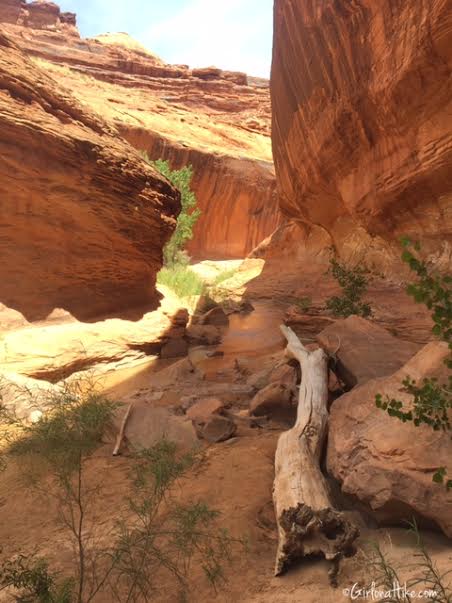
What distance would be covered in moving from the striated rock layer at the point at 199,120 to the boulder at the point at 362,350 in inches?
617

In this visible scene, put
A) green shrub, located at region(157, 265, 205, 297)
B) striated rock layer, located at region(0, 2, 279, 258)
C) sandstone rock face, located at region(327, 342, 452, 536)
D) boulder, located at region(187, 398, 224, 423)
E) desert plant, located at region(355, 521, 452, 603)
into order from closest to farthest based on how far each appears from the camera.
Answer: desert plant, located at region(355, 521, 452, 603) → sandstone rock face, located at region(327, 342, 452, 536) → boulder, located at region(187, 398, 224, 423) → green shrub, located at region(157, 265, 205, 297) → striated rock layer, located at region(0, 2, 279, 258)

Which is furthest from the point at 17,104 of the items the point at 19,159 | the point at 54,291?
the point at 54,291

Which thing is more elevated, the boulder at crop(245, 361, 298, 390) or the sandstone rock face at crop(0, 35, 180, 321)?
the sandstone rock face at crop(0, 35, 180, 321)

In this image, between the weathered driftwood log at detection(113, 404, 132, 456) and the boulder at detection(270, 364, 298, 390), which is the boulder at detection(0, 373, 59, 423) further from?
the boulder at detection(270, 364, 298, 390)

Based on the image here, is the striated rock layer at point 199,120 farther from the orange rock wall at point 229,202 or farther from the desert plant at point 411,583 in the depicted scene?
the desert plant at point 411,583

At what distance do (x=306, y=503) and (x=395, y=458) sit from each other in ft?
2.09

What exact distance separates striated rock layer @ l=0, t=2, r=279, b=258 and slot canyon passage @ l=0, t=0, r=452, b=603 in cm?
607

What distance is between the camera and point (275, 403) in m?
4.35

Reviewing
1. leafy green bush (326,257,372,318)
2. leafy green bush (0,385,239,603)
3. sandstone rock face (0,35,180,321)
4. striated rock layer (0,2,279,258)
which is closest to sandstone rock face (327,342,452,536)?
leafy green bush (0,385,239,603)

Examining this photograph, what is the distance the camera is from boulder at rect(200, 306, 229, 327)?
35.5 ft

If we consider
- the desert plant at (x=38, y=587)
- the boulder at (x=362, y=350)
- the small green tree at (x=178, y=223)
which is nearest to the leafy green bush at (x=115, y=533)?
the desert plant at (x=38, y=587)

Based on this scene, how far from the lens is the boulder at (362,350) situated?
4.17 m

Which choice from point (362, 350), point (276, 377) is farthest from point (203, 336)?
point (362, 350)

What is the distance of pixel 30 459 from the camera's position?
3.31 metres
